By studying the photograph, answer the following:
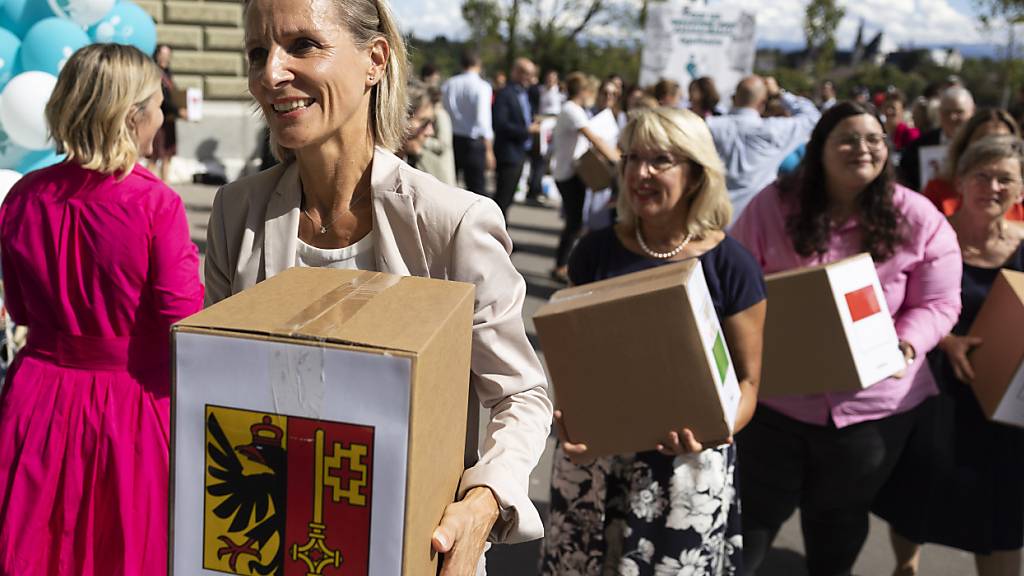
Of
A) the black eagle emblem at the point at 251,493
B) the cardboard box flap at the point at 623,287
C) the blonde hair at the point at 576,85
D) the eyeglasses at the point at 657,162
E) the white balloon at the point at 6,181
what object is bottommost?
the blonde hair at the point at 576,85

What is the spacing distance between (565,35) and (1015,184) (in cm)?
2797

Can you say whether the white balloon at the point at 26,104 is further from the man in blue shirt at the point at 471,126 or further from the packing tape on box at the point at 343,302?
the man in blue shirt at the point at 471,126

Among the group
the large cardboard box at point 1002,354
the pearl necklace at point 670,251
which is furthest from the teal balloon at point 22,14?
the large cardboard box at point 1002,354

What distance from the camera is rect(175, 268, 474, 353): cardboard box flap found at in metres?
1.12

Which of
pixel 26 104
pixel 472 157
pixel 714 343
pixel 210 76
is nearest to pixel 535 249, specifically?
pixel 472 157

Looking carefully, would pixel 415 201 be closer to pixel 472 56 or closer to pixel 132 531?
pixel 132 531

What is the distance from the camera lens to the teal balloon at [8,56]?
4164mm

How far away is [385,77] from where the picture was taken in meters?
1.62

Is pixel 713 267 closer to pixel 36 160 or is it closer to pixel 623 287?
pixel 623 287

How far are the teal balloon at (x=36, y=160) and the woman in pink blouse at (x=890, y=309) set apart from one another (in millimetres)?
2979

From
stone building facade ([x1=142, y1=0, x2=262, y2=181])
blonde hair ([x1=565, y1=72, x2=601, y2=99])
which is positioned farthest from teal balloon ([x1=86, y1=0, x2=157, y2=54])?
stone building facade ([x1=142, y1=0, x2=262, y2=181])

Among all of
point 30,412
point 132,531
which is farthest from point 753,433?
point 30,412

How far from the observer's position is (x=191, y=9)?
11.6 meters

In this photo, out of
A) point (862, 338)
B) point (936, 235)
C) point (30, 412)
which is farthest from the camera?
point (936, 235)
